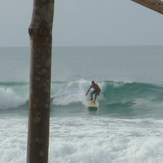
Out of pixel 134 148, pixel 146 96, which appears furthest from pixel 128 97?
pixel 134 148

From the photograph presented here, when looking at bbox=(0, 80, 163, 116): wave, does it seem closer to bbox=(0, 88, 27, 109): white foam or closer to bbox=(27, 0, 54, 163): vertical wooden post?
bbox=(0, 88, 27, 109): white foam

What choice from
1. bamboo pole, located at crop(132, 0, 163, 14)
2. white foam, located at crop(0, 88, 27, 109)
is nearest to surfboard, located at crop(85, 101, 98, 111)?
white foam, located at crop(0, 88, 27, 109)

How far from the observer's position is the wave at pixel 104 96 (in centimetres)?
2318

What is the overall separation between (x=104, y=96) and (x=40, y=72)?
2297 centimetres

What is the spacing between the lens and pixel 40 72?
2.44m

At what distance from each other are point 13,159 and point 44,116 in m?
7.96

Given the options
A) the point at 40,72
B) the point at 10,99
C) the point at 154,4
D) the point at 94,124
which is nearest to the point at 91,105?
the point at 10,99

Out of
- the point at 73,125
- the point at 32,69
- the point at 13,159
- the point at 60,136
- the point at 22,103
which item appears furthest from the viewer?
the point at 22,103

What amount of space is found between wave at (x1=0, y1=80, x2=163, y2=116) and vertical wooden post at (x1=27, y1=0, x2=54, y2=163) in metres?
18.9

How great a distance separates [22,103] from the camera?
24.8m

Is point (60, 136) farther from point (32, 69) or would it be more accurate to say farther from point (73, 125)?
point (32, 69)

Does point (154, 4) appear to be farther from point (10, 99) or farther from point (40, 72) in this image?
point (10, 99)

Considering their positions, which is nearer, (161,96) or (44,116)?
(44,116)

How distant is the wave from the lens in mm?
23184
